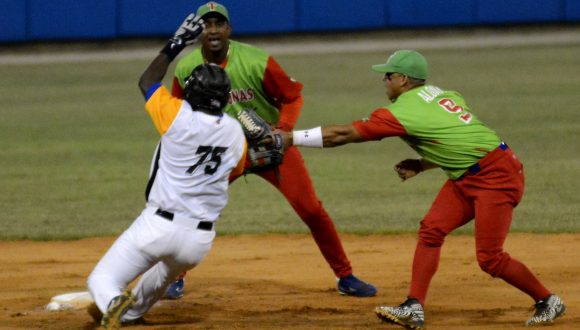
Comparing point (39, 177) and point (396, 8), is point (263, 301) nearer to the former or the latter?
point (39, 177)

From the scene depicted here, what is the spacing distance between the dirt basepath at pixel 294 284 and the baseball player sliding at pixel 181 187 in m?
0.87

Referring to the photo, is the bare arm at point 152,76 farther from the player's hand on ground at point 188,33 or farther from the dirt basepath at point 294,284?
the dirt basepath at point 294,284

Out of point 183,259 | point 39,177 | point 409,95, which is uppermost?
point 409,95

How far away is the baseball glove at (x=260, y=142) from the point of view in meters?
6.48

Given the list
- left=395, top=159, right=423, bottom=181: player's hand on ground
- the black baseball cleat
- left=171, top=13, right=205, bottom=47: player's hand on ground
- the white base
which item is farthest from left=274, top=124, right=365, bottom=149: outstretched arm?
the white base

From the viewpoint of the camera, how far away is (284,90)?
7.46 metres

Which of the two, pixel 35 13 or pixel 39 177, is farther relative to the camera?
pixel 35 13

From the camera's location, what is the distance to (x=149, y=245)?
5.70m

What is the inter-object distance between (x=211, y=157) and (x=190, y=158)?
0.12 m

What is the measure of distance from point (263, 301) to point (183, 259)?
164cm

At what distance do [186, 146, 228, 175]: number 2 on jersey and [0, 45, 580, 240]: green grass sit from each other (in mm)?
4270

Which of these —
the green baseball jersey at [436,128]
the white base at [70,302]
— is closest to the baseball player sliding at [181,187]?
the green baseball jersey at [436,128]

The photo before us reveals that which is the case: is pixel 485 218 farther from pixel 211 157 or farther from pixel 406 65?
pixel 211 157

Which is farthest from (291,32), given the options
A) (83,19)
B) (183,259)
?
(183,259)
